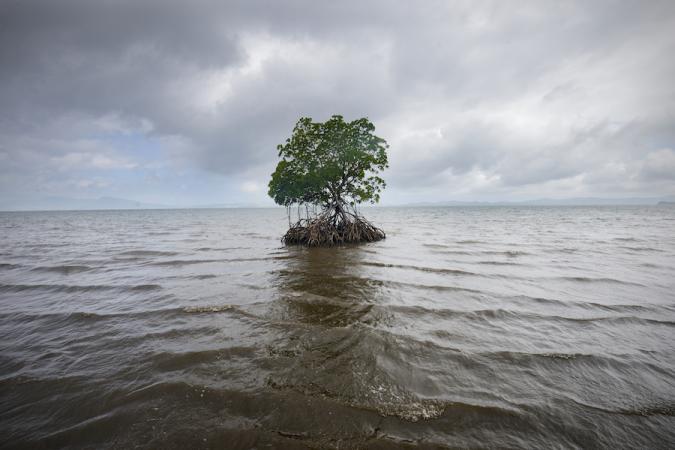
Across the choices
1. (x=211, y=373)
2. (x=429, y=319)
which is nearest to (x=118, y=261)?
(x=211, y=373)

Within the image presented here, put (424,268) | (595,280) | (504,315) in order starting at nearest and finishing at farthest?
(504,315) → (595,280) → (424,268)

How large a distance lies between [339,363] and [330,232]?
16.7m

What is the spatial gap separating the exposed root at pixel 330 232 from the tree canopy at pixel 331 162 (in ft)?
4.11

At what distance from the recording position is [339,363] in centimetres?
479

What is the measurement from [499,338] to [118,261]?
17744 mm

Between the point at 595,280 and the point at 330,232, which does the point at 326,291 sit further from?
the point at 330,232

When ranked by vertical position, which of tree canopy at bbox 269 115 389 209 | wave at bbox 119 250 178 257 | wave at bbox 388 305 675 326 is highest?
tree canopy at bbox 269 115 389 209

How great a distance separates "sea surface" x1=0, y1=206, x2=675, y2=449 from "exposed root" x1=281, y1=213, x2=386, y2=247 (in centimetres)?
1041

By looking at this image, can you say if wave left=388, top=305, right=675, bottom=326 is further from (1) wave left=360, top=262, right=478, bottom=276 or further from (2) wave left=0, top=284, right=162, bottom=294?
(2) wave left=0, top=284, right=162, bottom=294

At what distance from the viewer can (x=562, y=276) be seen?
434 inches

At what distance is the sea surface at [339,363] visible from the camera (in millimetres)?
3348

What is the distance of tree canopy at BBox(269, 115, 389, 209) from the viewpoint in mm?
19969

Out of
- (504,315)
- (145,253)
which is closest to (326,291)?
(504,315)

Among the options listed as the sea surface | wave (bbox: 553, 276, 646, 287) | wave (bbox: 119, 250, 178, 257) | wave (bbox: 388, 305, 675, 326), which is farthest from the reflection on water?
wave (bbox: 119, 250, 178, 257)
